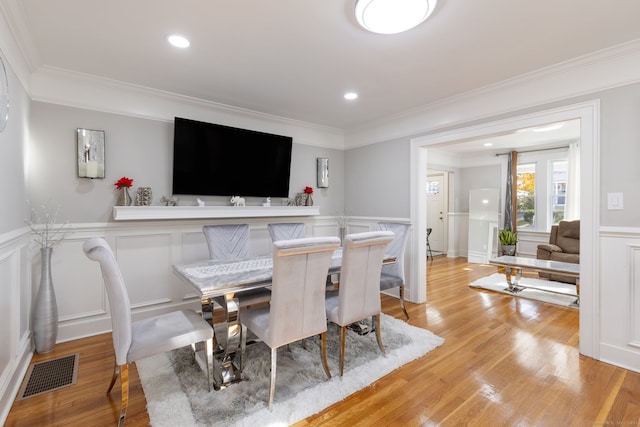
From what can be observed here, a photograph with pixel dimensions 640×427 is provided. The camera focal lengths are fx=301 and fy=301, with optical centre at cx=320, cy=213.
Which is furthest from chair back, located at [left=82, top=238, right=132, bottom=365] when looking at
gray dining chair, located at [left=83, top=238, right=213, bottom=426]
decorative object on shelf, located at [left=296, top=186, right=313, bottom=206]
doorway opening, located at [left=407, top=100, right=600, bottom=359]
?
doorway opening, located at [left=407, top=100, right=600, bottom=359]

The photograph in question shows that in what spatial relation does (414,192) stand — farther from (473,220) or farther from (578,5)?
(473,220)

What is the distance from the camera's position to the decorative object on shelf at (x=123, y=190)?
2.91 metres

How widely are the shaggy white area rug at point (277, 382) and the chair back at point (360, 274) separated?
1.30ft

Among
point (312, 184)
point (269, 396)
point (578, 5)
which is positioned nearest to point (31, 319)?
point (269, 396)

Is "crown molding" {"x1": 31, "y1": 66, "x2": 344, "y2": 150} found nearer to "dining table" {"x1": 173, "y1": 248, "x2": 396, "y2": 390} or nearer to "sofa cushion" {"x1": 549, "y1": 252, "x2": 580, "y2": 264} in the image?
"dining table" {"x1": 173, "y1": 248, "x2": 396, "y2": 390}

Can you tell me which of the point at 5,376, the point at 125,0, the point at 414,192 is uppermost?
the point at 125,0

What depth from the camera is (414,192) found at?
3.88m

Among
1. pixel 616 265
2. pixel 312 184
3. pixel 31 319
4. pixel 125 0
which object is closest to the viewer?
pixel 125 0

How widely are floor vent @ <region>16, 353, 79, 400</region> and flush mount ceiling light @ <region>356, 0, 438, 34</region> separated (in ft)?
10.2

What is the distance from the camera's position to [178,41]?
221 centimetres

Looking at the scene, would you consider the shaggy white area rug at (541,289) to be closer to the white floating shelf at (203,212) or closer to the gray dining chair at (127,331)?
the white floating shelf at (203,212)

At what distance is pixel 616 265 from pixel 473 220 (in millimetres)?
4423

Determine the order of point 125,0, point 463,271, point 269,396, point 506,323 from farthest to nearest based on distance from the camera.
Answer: point 463,271
point 506,323
point 269,396
point 125,0

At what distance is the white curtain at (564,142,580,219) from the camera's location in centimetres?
537
